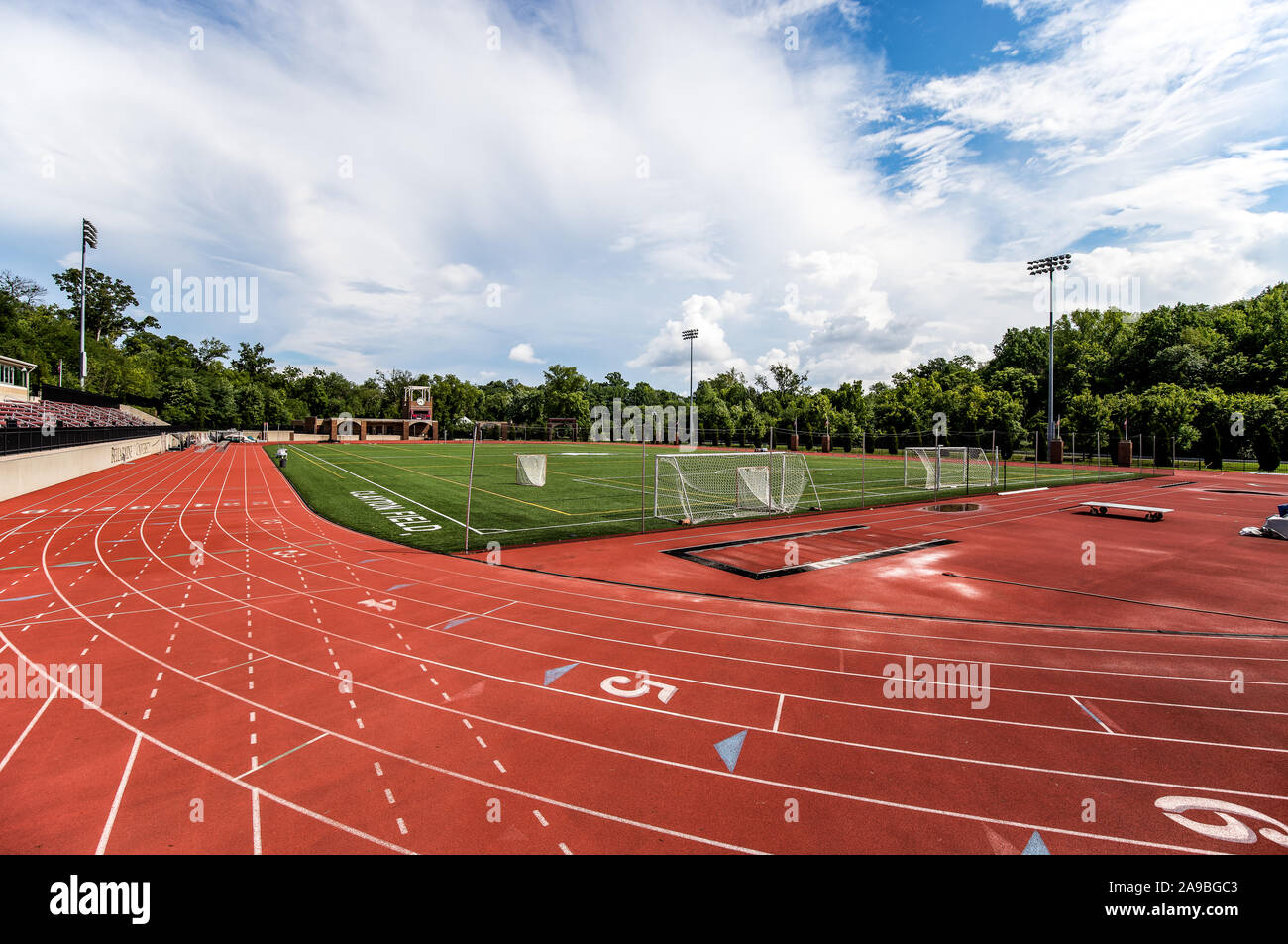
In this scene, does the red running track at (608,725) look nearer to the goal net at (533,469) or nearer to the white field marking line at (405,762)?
the white field marking line at (405,762)

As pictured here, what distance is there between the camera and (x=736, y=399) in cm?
10994

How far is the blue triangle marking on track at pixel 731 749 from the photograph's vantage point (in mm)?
5384

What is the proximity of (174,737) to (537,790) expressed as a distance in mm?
4124

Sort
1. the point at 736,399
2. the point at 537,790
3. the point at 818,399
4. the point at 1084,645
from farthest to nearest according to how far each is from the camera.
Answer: the point at 736,399 → the point at 818,399 → the point at 1084,645 → the point at 537,790

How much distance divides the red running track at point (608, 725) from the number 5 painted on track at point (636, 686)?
0.13 ft

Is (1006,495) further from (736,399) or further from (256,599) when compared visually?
(736,399)

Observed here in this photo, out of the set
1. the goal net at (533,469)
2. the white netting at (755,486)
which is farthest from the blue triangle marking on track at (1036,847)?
the goal net at (533,469)

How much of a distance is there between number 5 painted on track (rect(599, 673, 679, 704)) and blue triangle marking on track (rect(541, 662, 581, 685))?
25.0 inches

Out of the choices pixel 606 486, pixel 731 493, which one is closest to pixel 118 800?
pixel 731 493

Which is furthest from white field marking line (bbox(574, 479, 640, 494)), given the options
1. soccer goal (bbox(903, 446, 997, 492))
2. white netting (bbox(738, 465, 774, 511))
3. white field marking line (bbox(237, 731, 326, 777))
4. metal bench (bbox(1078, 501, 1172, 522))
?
white field marking line (bbox(237, 731, 326, 777))

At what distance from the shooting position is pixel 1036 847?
4254 millimetres

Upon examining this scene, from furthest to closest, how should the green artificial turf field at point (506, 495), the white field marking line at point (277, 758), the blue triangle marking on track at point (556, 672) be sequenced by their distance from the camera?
the green artificial turf field at point (506, 495) < the blue triangle marking on track at point (556, 672) < the white field marking line at point (277, 758)

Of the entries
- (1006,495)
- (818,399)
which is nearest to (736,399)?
(818,399)
